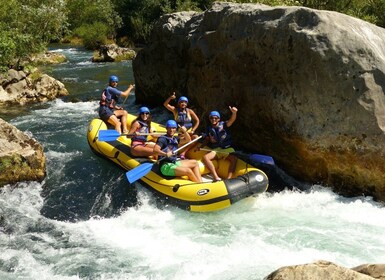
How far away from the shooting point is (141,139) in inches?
313

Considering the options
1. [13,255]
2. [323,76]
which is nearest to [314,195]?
[323,76]

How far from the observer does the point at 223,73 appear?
8781 millimetres

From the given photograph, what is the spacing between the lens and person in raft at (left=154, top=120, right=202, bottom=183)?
6996mm

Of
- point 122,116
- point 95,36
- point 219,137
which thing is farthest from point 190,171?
point 95,36

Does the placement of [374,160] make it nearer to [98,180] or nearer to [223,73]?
[223,73]

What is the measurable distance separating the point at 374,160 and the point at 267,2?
880 cm

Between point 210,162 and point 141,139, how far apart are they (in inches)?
58.7

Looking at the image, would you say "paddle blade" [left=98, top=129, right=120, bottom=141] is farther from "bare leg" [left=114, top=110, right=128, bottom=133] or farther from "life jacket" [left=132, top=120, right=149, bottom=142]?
"bare leg" [left=114, top=110, right=128, bottom=133]

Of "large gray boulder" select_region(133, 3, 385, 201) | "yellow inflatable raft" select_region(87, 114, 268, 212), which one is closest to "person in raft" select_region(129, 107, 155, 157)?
"yellow inflatable raft" select_region(87, 114, 268, 212)

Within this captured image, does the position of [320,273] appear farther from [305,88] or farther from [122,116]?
[122,116]

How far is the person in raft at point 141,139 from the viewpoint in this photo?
771cm

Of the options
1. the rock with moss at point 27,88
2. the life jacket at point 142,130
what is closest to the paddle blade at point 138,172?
the life jacket at point 142,130

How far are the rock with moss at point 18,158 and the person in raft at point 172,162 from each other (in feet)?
7.72

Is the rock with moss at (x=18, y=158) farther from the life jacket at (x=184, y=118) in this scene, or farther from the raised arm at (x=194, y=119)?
the raised arm at (x=194, y=119)
